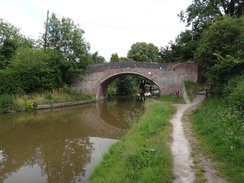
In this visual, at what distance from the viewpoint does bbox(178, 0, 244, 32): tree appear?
16.1m

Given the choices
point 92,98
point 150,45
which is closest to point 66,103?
point 92,98

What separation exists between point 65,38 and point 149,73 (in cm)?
822

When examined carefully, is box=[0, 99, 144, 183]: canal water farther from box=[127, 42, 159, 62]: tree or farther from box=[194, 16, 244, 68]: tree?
box=[127, 42, 159, 62]: tree

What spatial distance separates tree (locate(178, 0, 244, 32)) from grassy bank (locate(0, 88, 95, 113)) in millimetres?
13685

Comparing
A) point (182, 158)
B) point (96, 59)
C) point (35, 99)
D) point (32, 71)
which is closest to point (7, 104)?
point (35, 99)

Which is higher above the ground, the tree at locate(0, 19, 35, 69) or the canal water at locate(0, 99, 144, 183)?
the tree at locate(0, 19, 35, 69)

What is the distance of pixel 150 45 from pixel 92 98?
2177cm

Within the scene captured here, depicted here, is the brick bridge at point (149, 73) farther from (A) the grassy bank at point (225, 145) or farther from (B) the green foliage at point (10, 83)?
(A) the grassy bank at point (225, 145)

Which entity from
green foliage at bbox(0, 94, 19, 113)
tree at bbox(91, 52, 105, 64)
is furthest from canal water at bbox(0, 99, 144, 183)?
tree at bbox(91, 52, 105, 64)

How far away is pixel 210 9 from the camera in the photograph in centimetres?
1639

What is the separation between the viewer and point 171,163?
303 cm

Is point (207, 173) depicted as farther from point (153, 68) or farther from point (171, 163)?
point (153, 68)

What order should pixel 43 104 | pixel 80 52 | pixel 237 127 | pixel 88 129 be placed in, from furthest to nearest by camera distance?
1. pixel 80 52
2. pixel 43 104
3. pixel 88 129
4. pixel 237 127

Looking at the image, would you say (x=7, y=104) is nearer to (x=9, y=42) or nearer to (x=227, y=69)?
(x=9, y=42)
